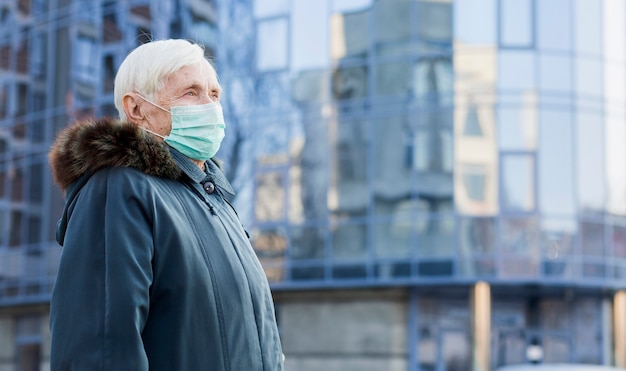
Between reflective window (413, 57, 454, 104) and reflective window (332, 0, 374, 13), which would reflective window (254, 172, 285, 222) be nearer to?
reflective window (413, 57, 454, 104)

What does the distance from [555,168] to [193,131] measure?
62.5 ft

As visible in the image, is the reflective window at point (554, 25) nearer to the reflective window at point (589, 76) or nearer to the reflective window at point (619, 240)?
the reflective window at point (589, 76)

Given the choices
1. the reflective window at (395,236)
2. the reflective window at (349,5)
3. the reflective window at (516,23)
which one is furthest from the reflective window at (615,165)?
the reflective window at (349,5)

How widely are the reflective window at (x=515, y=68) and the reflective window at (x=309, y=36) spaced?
3454 millimetres

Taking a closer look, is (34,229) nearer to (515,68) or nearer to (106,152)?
(515,68)

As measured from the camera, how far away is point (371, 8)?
74.0ft

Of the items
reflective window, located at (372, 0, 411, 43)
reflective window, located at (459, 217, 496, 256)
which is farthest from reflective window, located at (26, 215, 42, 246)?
reflective window, located at (459, 217, 496, 256)

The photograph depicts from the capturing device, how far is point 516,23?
21.8 meters

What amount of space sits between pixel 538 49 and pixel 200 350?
19.8 metres

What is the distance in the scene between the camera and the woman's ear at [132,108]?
3111mm

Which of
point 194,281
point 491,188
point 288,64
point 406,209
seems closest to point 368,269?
point 406,209

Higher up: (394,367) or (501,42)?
(501,42)

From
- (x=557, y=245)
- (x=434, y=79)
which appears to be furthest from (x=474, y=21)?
(x=557, y=245)

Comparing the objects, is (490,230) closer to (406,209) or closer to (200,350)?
(406,209)
